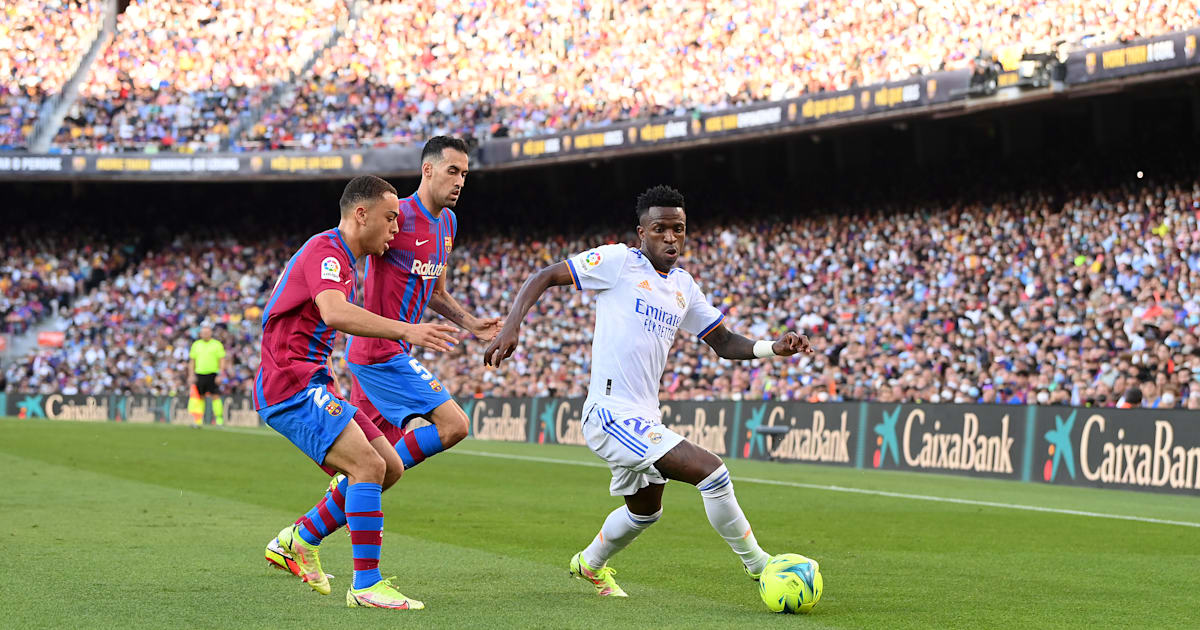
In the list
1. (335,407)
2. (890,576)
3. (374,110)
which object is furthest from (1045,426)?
(374,110)

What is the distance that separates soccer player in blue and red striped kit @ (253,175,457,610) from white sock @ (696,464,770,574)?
151 centimetres

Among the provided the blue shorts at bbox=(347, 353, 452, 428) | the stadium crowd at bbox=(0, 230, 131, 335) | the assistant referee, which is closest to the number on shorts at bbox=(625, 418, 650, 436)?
the blue shorts at bbox=(347, 353, 452, 428)

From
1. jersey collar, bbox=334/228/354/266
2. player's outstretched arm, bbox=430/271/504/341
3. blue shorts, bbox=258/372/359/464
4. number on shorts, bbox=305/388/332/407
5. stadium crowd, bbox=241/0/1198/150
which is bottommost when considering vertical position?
blue shorts, bbox=258/372/359/464

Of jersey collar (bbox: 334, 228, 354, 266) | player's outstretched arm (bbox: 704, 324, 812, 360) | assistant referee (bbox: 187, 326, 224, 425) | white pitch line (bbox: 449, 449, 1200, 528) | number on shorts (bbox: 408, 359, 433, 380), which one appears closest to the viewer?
jersey collar (bbox: 334, 228, 354, 266)

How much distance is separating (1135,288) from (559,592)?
17743mm

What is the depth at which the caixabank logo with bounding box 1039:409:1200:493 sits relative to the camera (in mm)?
17234

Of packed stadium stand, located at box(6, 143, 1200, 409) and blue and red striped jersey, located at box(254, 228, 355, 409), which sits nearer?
blue and red striped jersey, located at box(254, 228, 355, 409)

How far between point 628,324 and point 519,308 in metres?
0.61

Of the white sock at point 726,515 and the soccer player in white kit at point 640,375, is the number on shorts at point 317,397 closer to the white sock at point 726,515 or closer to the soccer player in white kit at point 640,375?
the soccer player in white kit at point 640,375

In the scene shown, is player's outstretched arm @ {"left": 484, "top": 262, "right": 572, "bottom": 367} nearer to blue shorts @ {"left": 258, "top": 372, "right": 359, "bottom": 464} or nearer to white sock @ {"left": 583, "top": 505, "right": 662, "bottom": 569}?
blue shorts @ {"left": 258, "top": 372, "right": 359, "bottom": 464}

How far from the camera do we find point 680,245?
772 cm

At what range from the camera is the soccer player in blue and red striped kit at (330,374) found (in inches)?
277

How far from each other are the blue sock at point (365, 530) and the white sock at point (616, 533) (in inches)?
49.0

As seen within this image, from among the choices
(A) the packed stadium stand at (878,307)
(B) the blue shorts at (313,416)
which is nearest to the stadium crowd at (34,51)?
(A) the packed stadium stand at (878,307)
